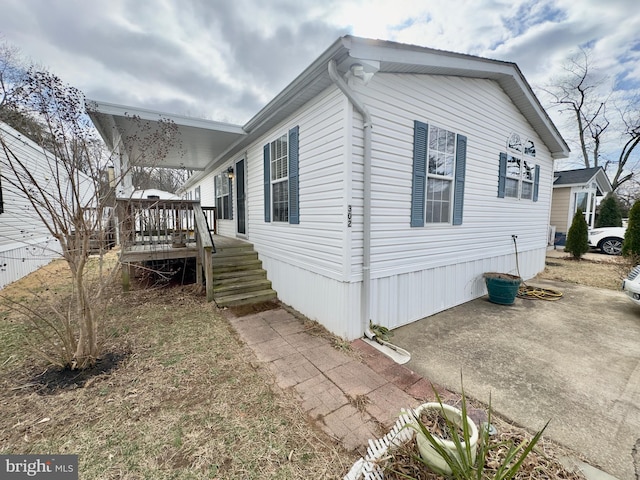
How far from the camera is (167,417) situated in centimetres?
212

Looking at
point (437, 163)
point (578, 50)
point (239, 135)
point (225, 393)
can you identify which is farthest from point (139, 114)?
point (578, 50)

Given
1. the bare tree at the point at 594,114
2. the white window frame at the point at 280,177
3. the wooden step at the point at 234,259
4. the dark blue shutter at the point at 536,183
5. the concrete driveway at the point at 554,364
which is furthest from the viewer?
the bare tree at the point at 594,114

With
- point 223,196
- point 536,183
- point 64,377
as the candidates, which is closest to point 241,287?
point 64,377

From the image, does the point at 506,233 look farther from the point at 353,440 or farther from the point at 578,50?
the point at 578,50

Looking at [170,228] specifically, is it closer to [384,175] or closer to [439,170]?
[384,175]

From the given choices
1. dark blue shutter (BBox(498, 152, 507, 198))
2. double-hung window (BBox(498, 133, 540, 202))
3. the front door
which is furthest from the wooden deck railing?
double-hung window (BBox(498, 133, 540, 202))

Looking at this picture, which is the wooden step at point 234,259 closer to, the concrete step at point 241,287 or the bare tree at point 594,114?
the concrete step at point 241,287

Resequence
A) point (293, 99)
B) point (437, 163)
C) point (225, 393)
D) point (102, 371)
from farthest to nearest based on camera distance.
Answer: point (437, 163)
point (293, 99)
point (102, 371)
point (225, 393)

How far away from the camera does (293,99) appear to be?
3.96 meters

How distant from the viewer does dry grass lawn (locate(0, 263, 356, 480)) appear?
5.60ft

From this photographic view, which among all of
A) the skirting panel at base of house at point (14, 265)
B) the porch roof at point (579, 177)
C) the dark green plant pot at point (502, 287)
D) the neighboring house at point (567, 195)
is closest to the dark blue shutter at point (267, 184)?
the skirting panel at base of house at point (14, 265)

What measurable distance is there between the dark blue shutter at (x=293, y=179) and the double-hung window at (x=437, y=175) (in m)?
1.85

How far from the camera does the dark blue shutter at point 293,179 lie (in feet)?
14.4

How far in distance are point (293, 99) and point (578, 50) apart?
22993 millimetres
